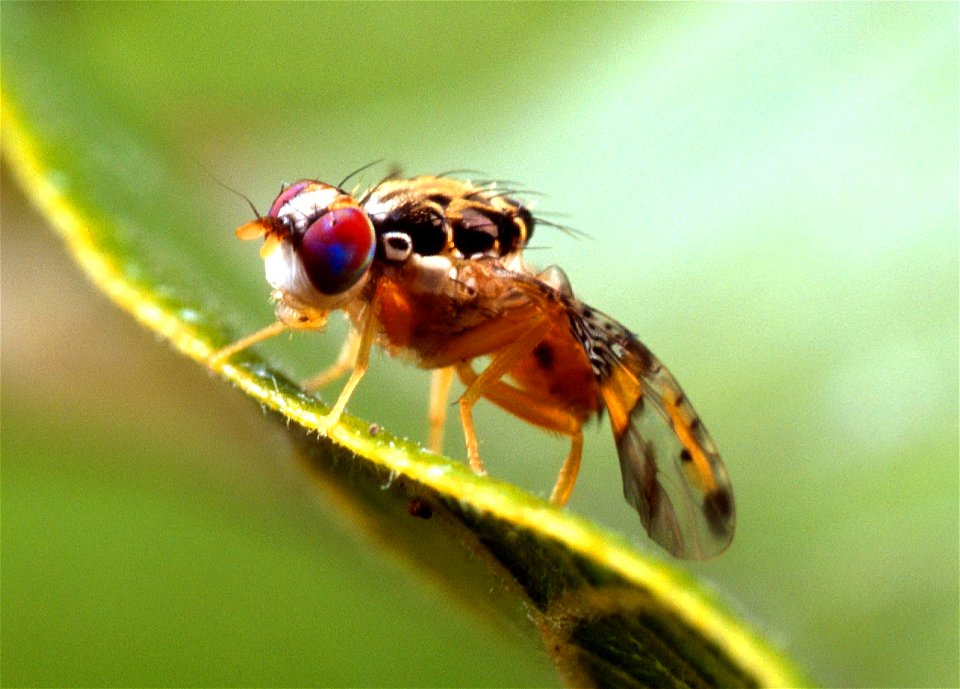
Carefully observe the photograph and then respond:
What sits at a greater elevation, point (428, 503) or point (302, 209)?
point (302, 209)

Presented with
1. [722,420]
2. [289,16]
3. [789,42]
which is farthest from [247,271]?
[789,42]

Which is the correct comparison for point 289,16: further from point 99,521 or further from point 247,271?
point 99,521

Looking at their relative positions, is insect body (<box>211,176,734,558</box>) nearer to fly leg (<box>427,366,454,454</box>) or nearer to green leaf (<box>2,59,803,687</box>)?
fly leg (<box>427,366,454,454</box>)

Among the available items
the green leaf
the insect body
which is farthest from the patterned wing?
the green leaf

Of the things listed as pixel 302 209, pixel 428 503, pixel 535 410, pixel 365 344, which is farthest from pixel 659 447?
pixel 428 503

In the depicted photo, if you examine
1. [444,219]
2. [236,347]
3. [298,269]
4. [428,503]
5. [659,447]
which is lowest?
[428,503]

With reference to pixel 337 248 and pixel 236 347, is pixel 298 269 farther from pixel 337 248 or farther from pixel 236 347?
pixel 236 347
